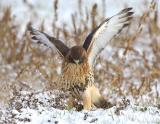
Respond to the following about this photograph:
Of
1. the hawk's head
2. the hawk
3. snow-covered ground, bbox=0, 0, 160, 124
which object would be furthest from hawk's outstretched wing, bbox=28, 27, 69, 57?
snow-covered ground, bbox=0, 0, 160, 124

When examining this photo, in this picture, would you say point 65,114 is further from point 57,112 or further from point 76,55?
point 76,55

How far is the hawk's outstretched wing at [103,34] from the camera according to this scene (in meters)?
6.46

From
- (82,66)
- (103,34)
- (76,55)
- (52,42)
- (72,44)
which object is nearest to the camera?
(76,55)

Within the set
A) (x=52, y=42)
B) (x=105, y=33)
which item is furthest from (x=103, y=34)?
(x=52, y=42)

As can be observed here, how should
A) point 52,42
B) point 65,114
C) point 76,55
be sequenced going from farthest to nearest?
point 52,42
point 76,55
point 65,114

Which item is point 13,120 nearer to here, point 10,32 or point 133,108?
point 133,108

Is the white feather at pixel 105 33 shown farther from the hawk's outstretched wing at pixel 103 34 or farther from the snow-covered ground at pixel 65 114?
the snow-covered ground at pixel 65 114

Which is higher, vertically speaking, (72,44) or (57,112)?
(72,44)

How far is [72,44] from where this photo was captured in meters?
8.91

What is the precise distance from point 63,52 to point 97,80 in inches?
→ 89.2

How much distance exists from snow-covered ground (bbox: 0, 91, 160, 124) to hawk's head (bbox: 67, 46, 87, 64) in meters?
0.47

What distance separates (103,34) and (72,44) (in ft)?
7.20

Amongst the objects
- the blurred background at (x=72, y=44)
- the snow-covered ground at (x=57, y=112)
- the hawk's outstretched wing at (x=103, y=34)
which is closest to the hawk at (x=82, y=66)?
the hawk's outstretched wing at (x=103, y=34)

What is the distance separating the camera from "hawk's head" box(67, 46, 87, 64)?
243 inches
